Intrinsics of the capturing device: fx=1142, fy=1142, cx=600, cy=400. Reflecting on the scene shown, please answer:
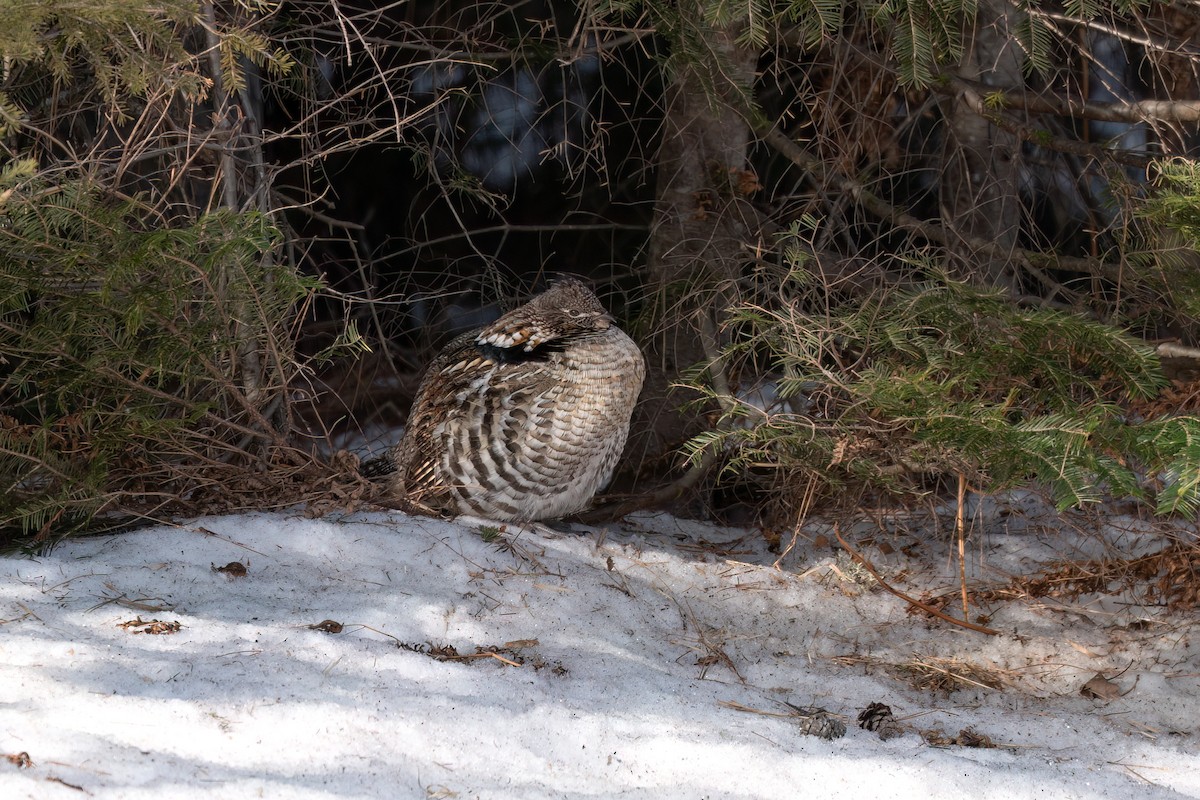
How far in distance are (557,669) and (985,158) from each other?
3097 mm

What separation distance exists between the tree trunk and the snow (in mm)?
1222

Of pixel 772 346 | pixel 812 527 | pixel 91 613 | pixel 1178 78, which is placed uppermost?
pixel 1178 78

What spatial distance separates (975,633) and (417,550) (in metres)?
2.06

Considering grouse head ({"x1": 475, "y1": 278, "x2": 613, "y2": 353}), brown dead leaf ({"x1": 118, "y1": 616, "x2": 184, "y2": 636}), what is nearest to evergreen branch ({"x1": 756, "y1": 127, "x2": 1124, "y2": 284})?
grouse head ({"x1": 475, "y1": 278, "x2": 613, "y2": 353})

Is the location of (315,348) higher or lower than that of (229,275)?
lower

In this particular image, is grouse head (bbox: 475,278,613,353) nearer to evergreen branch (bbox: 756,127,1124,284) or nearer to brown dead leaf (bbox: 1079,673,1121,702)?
evergreen branch (bbox: 756,127,1124,284)

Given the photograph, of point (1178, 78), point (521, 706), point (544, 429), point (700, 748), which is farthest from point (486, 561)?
point (1178, 78)

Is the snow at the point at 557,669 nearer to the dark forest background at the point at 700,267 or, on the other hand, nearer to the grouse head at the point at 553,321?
the dark forest background at the point at 700,267

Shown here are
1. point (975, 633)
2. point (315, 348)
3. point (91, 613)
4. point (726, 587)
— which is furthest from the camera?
point (315, 348)

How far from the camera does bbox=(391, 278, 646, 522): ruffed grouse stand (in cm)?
477

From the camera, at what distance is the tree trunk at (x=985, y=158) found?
485cm

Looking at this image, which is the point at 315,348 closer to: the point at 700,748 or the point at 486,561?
the point at 486,561

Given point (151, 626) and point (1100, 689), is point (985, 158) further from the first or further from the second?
point (151, 626)

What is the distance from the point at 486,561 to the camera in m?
4.31
